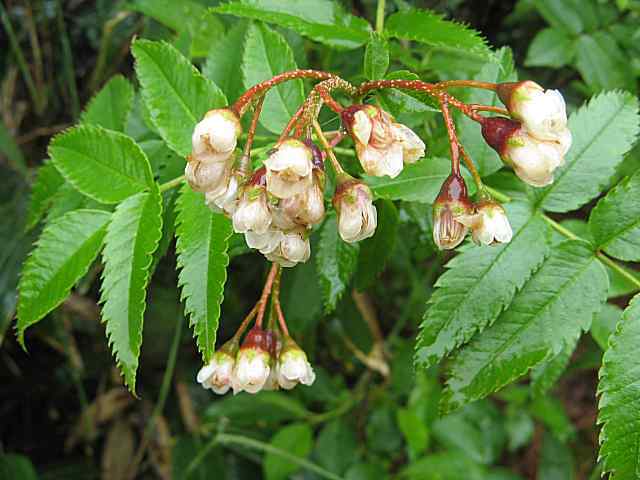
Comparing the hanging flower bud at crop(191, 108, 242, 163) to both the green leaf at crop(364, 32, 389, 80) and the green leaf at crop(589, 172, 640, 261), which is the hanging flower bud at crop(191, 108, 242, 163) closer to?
the green leaf at crop(364, 32, 389, 80)

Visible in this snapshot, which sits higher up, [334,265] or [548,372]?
[334,265]

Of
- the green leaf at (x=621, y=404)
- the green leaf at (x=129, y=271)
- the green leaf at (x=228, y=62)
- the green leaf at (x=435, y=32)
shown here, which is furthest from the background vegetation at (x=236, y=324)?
the green leaf at (x=621, y=404)

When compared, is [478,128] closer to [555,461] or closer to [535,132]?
[535,132]

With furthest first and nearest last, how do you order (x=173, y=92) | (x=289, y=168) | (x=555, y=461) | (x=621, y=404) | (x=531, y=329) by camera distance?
(x=555, y=461), (x=173, y=92), (x=531, y=329), (x=621, y=404), (x=289, y=168)

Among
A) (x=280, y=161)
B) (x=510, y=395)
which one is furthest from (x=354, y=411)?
(x=280, y=161)

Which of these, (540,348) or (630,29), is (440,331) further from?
(630,29)

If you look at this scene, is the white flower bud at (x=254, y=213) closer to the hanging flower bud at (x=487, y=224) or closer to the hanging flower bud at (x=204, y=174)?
the hanging flower bud at (x=204, y=174)

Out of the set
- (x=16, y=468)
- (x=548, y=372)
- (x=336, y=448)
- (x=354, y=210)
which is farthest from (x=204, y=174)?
(x=16, y=468)
